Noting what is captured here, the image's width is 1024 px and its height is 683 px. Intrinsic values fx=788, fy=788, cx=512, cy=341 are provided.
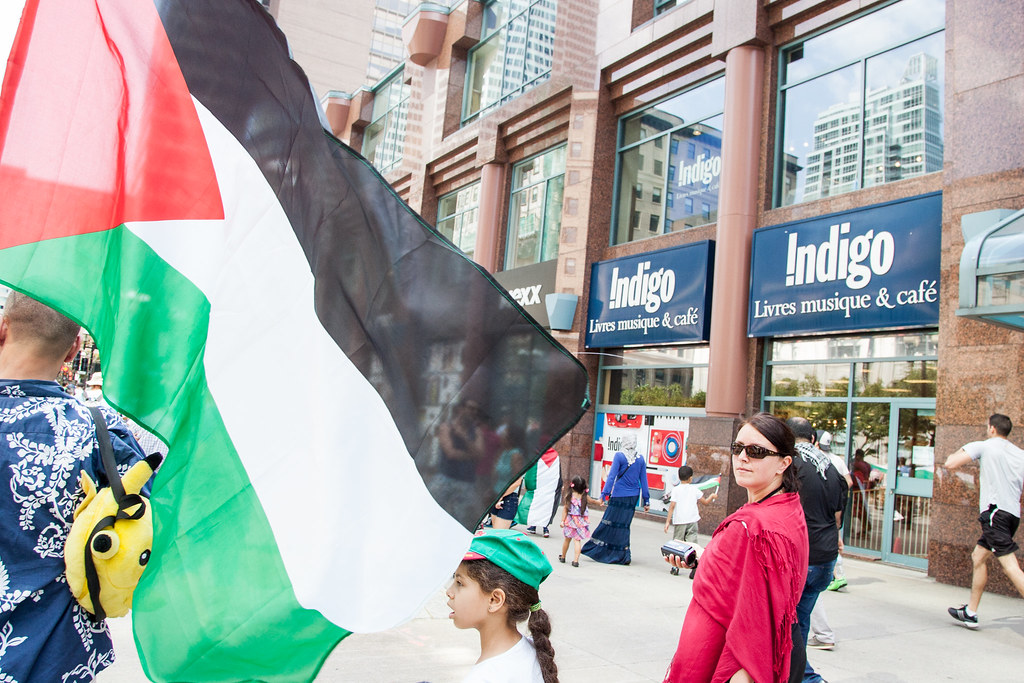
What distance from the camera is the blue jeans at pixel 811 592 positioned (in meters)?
4.77

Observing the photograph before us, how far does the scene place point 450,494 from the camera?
214cm

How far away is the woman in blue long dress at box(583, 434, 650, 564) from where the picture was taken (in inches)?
402

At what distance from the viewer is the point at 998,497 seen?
7102mm

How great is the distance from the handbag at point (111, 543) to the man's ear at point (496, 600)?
107 cm

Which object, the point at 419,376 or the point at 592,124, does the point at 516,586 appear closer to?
the point at 419,376

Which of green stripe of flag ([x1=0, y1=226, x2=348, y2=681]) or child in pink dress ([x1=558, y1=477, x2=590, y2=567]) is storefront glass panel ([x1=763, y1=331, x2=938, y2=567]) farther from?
green stripe of flag ([x1=0, y1=226, x2=348, y2=681])

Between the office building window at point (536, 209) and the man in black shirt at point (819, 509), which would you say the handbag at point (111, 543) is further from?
the office building window at point (536, 209)

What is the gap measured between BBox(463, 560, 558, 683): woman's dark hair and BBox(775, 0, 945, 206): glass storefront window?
1112 cm

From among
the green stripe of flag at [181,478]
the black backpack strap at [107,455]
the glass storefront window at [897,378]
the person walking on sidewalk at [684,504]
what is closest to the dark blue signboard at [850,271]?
the glass storefront window at [897,378]

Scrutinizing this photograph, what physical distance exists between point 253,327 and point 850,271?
37.0 feet

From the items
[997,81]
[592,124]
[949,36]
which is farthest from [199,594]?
[592,124]

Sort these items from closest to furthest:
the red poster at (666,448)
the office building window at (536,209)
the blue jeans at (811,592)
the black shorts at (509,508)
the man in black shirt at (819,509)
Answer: the blue jeans at (811,592)
the man in black shirt at (819,509)
the black shorts at (509,508)
the red poster at (666,448)
the office building window at (536,209)

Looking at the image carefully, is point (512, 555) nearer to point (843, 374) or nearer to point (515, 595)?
point (515, 595)

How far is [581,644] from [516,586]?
3847 mm
